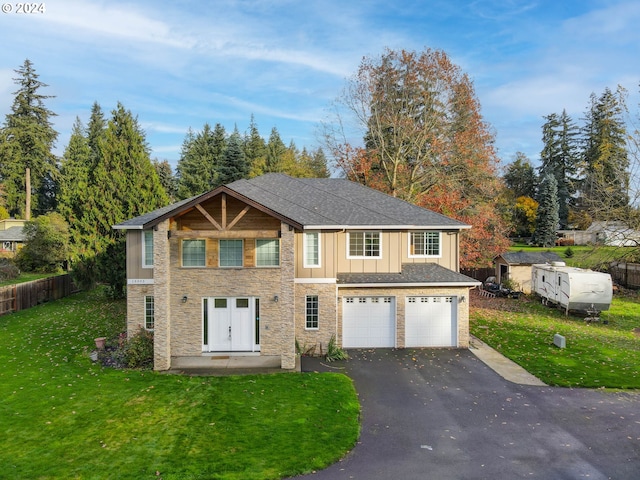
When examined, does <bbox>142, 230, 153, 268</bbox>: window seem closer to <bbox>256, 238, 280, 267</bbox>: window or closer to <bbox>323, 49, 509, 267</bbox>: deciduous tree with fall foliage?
<bbox>256, 238, 280, 267</bbox>: window

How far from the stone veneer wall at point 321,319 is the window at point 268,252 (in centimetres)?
178

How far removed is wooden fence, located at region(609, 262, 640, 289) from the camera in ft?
98.9

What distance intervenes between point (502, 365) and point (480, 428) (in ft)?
18.4

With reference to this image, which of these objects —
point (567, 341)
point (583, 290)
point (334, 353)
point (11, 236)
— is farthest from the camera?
point (11, 236)

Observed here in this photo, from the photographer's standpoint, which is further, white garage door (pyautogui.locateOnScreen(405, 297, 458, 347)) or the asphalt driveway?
white garage door (pyautogui.locateOnScreen(405, 297, 458, 347))

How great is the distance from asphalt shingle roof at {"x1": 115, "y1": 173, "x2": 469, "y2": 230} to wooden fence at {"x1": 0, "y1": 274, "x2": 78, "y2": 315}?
41.8 ft

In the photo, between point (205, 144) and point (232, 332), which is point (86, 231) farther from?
point (205, 144)

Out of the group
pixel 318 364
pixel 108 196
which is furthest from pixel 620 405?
pixel 108 196

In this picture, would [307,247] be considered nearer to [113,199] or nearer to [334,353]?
[334,353]

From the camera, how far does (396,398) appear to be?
12.0 m

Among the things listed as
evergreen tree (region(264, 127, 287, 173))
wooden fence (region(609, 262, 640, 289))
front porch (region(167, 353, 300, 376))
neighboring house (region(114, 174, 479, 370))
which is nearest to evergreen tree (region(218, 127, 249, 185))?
evergreen tree (region(264, 127, 287, 173))

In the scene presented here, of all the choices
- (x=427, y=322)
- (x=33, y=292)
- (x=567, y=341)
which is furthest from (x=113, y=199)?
(x=567, y=341)

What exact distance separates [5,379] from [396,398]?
503 inches

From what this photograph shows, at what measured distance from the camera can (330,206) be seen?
1911 centimetres
